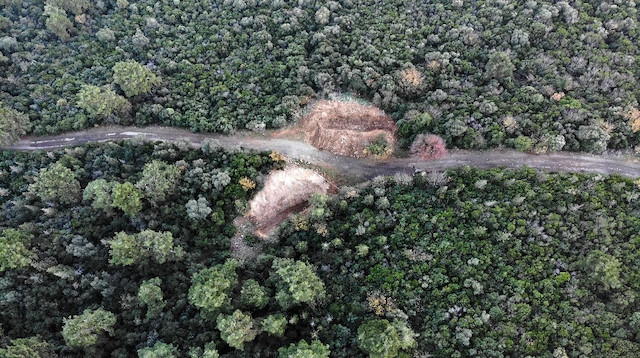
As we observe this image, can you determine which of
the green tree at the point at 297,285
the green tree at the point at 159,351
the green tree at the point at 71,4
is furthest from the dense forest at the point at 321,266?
the green tree at the point at 71,4

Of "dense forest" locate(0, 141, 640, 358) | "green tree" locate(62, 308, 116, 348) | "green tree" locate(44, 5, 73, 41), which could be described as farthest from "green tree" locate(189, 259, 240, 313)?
"green tree" locate(44, 5, 73, 41)

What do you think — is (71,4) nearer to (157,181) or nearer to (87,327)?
(157,181)

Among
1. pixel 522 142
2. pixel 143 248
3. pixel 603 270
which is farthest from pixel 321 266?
pixel 522 142

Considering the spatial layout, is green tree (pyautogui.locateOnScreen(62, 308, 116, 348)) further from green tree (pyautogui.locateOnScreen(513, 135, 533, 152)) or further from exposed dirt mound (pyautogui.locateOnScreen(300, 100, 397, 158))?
green tree (pyautogui.locateOnScreen(513, 135, 533, 152))

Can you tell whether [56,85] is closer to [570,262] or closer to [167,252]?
[167,252]

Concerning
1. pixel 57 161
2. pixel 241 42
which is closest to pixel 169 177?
pixel 57 161
